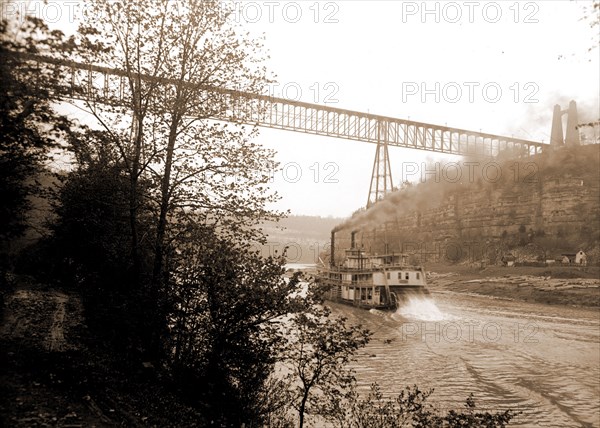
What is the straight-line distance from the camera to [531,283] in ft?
144

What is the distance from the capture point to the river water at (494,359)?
14.3 meters

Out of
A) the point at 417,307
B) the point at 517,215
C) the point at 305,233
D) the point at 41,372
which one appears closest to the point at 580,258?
the point at 517,215

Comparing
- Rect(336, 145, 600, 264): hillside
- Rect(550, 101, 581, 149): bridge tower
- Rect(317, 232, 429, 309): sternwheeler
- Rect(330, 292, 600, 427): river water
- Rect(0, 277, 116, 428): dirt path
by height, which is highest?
Rect(550, 101, 581, 149): bridge tower

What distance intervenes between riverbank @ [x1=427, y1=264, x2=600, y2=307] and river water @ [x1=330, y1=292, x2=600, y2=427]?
4.31m

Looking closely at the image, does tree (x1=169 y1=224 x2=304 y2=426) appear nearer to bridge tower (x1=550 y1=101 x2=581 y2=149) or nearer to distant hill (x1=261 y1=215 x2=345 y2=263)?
bridge tower (x1=550 y1=101 x2=581 y2=149)

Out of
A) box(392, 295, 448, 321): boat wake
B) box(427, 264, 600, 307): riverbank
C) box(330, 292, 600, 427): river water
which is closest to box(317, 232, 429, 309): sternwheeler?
box(392, 295, 448, 321): boat wake

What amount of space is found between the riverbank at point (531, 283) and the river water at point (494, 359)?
14.1ft

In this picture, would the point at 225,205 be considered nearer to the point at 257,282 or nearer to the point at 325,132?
the point at 257,282

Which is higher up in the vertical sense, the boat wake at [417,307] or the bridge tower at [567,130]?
the bridge tower at [567,130]

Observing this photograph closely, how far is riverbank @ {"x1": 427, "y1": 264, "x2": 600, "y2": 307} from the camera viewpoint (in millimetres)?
38406

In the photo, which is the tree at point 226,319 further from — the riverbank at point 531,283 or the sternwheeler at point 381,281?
the riverbank at point 531,283

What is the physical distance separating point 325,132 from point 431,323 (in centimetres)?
2597

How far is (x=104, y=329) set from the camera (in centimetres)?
1067

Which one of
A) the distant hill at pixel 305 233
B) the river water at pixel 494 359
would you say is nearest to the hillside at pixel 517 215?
the river water at pixel 494 359
